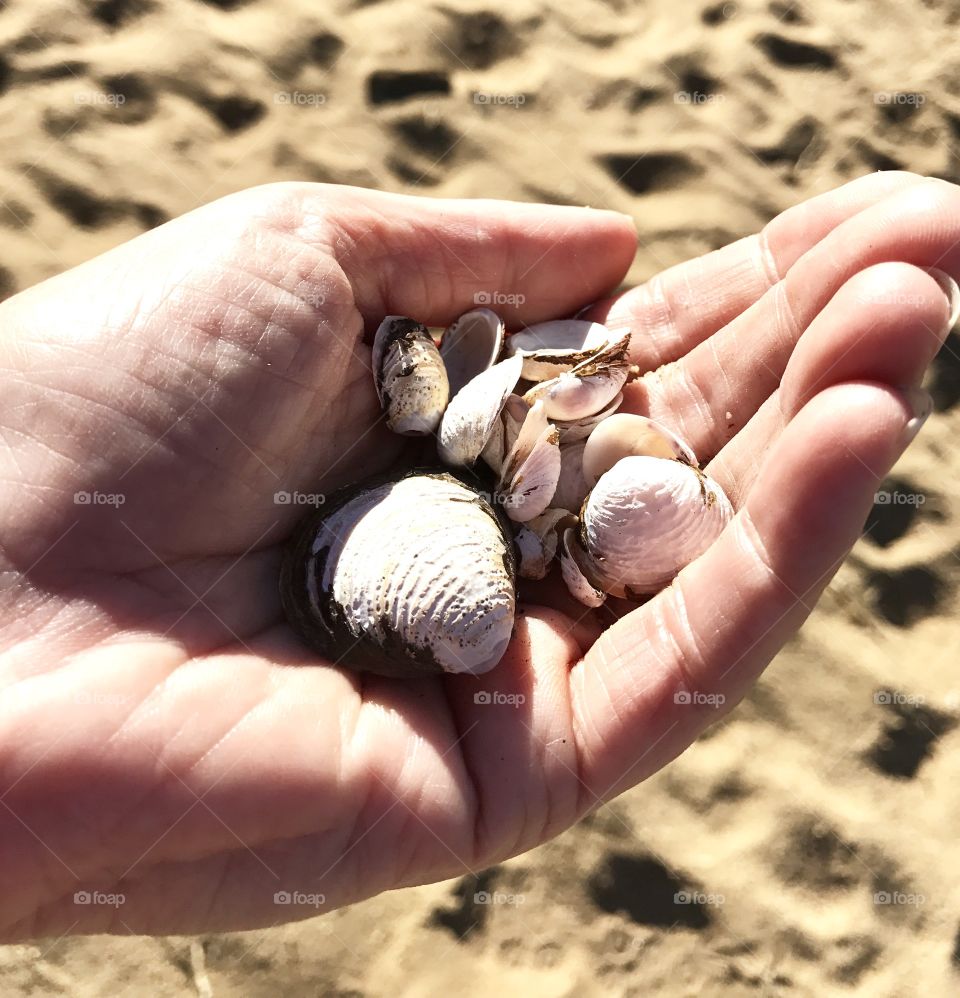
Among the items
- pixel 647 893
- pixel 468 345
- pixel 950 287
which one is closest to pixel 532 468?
pixel 468 345

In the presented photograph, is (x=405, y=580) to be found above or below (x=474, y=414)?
below

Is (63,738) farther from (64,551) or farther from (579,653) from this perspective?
(579,653)

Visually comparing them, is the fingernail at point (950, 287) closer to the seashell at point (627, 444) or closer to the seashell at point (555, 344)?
the seashell at point (627, 444)

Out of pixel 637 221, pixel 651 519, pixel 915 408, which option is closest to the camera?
pixel 915 408

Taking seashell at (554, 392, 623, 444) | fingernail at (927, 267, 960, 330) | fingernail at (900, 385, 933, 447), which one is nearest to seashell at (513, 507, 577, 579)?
seashell at (554, 392, 623, 444)

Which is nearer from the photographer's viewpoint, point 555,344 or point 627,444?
point 627,444

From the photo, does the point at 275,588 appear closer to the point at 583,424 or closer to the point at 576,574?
the point at 576,574
